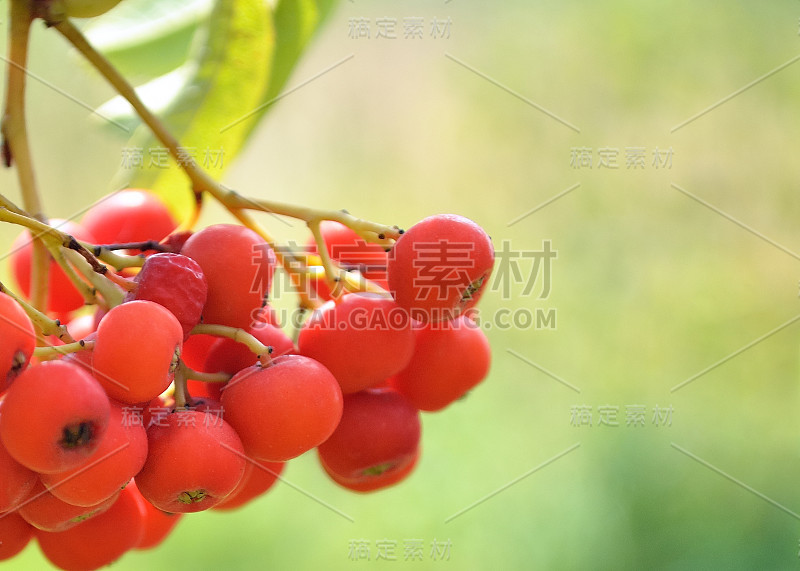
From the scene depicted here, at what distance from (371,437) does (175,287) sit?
0.13 meters

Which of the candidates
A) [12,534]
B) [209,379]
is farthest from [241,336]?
[12,534]

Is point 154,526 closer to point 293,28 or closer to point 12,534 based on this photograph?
point 12,534

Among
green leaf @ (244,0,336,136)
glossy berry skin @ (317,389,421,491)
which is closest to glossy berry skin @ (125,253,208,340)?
glossy berry skin @ (317,389,421,491)

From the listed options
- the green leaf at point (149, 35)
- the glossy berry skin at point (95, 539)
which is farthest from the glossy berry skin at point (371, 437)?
the green leaf at point (149, 35)

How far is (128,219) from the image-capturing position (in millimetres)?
467

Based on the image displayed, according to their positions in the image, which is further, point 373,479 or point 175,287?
point 373,479

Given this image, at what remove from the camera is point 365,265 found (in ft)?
1.49

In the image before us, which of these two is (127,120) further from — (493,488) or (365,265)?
(493,488)

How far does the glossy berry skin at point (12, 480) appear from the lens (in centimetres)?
30

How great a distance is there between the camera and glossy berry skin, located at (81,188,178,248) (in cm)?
47

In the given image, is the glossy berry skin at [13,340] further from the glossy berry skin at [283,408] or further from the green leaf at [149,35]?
the green leaf at [149,35]

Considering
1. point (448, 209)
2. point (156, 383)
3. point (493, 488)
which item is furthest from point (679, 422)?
point (156, 383)

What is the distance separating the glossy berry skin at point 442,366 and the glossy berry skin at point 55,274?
18 cm

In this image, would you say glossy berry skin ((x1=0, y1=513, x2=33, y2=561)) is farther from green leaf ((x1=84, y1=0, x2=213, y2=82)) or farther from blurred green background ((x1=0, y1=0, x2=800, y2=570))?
blurred green background ((x1=0, y1=0, x2=800, y2=570))
